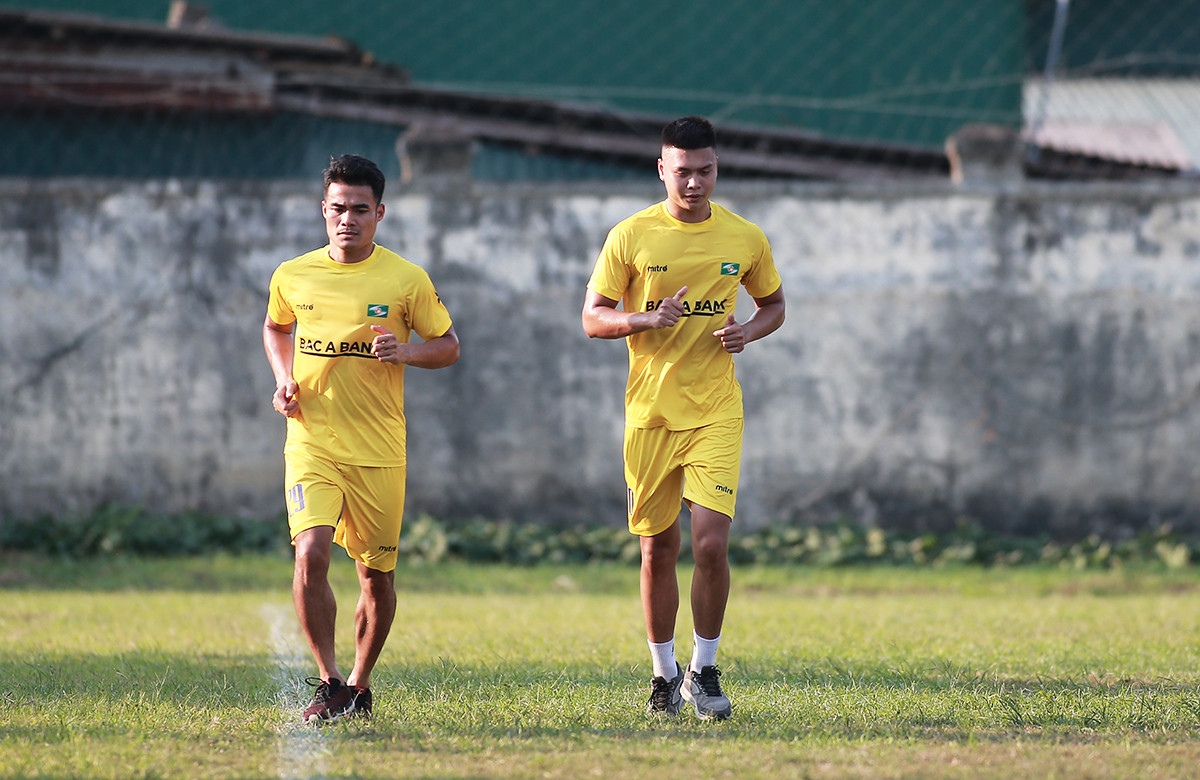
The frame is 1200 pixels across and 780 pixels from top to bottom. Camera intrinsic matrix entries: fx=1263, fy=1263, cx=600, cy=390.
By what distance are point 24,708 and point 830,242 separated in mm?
8781

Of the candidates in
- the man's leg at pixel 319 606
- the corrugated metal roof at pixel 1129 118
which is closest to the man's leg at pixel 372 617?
the man's leg at pixel 319 606

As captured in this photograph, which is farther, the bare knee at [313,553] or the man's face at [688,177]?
the man's face at [688,177]

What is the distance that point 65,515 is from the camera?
12.2m

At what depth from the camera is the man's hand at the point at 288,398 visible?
508 cm

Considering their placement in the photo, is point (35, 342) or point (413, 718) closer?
point (413, 718)

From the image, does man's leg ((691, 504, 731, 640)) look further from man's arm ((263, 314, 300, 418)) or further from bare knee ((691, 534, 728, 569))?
man's arm ((263, 314, 300, 418))

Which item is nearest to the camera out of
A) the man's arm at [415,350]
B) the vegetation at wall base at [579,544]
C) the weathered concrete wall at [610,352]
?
the man's arm at [415,350]

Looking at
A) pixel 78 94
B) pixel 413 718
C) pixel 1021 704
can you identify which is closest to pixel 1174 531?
pixel 1021 704

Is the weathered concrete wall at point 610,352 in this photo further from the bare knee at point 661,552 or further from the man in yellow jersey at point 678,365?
the bare knee at point 661,552

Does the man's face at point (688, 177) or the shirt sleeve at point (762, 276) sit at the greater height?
the man's face at point (688, 177)

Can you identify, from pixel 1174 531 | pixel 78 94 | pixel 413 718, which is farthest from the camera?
pixel 78 94

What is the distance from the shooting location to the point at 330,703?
4863mm

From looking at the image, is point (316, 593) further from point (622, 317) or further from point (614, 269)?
point (614, 269)

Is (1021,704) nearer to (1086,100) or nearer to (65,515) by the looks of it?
(65,515)
